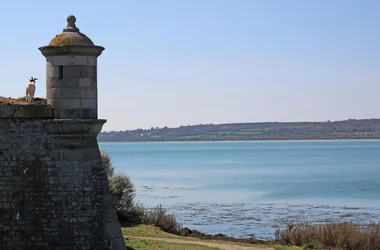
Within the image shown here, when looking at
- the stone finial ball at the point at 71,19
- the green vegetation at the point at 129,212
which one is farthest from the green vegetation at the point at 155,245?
the stone finial ball at the point at 71,19

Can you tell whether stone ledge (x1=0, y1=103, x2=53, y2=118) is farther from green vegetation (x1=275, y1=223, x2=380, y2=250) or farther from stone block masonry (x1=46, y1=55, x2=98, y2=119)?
green vegetation (x1=275, y1=223, x2=380, y2=250)

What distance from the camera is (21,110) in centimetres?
1429

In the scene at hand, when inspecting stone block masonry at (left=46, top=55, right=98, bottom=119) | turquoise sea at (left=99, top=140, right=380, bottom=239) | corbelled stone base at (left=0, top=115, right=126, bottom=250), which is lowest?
turquoise sea at (left=99, top=140, right=380, bottom=239)

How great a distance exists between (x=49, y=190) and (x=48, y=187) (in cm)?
6

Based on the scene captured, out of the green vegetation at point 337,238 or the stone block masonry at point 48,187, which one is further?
the green vegetation at point 337,238

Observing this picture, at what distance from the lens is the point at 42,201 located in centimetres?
1422

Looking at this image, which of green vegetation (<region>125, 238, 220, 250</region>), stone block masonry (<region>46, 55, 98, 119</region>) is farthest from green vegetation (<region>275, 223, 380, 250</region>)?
stone block masonry (<region>46, 55, 98, 119</region>)

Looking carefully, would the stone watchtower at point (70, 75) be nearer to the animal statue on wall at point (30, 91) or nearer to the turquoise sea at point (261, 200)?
the animal statue on wall at point (30, 91)

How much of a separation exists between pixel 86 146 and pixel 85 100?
3.17 feet

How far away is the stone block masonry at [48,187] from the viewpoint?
14156 mm

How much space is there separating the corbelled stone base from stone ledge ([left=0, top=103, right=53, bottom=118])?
11 cm

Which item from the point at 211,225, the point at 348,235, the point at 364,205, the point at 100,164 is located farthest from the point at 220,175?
the point at 100,164

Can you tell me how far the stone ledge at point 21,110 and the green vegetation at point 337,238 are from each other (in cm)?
1292

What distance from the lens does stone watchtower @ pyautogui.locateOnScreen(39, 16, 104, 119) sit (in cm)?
1444
